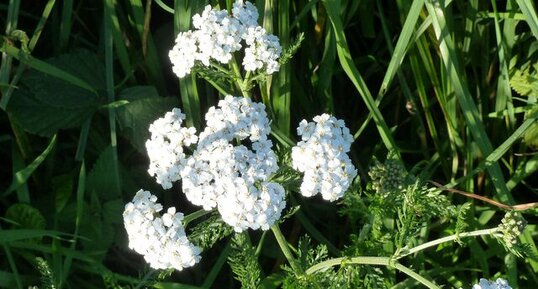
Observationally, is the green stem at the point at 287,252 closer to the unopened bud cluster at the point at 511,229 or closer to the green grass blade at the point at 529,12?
the unopened bud cluster at the point at 511,229

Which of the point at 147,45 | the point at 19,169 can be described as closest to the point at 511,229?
the point at 147,45

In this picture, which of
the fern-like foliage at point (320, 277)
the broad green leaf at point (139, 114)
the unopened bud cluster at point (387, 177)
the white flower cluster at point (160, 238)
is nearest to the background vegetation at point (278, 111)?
the broad green leaf at point (139, 114)

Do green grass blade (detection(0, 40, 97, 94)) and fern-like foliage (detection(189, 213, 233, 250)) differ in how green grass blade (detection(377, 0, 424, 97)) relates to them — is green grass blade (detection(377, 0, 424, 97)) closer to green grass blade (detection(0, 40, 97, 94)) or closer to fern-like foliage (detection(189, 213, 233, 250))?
fern-like foliage (detection(189, 213, 233, 250))

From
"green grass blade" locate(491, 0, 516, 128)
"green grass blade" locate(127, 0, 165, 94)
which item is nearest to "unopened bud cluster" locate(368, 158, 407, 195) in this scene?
"green grass blade" locate(491, 0, 516, 128)

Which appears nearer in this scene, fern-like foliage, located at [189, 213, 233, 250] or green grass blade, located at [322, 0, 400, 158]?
fern-like foliage, located at [189, 213, 233, 250]

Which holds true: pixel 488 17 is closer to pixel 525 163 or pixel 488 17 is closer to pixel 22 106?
pixel 525 163

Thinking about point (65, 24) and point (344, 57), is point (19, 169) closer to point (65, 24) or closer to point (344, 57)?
point (65, 24)
